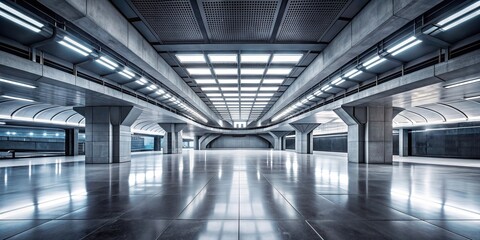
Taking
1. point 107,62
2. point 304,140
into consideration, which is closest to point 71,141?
point 107,62

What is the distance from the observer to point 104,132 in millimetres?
20312

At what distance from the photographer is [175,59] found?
14562mm

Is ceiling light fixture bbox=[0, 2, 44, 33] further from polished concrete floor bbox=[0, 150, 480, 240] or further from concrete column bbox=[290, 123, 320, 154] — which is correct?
concrete column bbox=[290, 123, 320, 154]

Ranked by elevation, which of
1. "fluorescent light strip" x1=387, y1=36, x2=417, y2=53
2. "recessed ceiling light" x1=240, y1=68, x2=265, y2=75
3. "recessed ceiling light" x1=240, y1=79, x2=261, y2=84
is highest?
"recessed ceiling light" x1=240, y1=68, x2=265, y2=75

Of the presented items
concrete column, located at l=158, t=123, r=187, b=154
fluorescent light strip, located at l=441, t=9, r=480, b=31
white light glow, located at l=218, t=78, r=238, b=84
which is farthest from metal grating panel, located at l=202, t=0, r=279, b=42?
concrete column, located at l=158, t=123, r=187, b=154

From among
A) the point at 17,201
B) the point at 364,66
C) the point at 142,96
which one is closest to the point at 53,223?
the point at 17,201

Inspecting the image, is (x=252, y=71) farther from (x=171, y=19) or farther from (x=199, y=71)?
(x=171, y=19)

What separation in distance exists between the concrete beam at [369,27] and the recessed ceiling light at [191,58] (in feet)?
23.0

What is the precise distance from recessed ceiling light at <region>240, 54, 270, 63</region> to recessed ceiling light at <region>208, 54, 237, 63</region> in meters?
0.51

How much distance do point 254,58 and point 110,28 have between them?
8399mm

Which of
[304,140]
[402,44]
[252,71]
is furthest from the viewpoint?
[304,140]

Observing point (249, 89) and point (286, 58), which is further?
point (249, 89)

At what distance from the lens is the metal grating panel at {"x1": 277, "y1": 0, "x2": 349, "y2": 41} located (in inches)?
340

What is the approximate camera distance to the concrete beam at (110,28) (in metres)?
7.00
